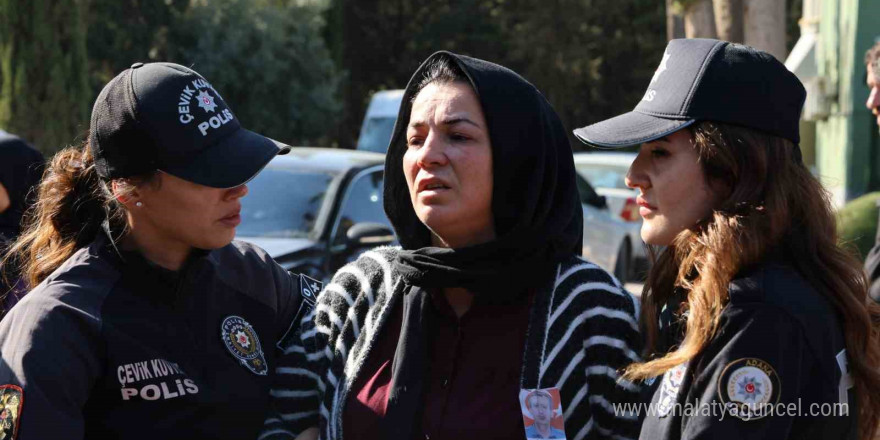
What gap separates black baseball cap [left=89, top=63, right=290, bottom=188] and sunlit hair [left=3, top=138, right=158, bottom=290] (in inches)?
4.8

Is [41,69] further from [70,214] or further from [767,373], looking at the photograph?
[767,373]

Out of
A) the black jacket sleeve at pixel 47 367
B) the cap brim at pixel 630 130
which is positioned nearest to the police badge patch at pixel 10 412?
the black jacket sleeve at pixel 47 367

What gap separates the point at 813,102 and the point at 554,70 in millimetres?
20865

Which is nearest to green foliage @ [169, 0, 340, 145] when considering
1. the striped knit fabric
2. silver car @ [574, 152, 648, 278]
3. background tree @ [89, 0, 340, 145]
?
background tree @ [89, 0, 340, 145]

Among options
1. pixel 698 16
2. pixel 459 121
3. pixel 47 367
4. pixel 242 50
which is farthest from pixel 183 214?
pixel 242 50

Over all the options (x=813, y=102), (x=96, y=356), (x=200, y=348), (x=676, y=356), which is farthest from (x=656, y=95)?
(x=813, y=102)

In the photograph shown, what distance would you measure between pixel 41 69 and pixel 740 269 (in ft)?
41.1

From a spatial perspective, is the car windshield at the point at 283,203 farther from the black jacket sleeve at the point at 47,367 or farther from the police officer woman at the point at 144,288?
the black jacket sleeve at the point at 47,367

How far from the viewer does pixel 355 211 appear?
24.2 feet

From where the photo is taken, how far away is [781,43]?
32.3ft

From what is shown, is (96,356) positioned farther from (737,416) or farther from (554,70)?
(554,70)

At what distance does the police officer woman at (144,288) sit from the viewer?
2.42m

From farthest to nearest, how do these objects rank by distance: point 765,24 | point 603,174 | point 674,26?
point 674,26
point 603,174
point 765,24

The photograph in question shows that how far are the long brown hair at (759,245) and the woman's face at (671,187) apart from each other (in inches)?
1.2
